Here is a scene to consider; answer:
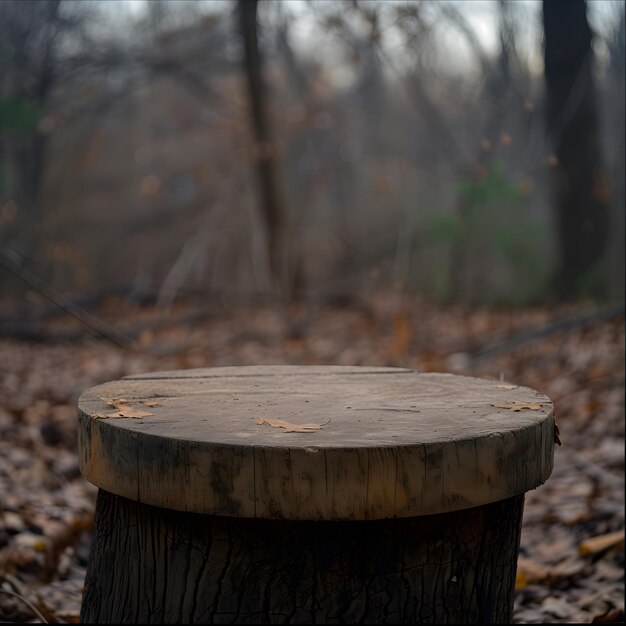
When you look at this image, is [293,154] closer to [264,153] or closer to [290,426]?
[264,153]

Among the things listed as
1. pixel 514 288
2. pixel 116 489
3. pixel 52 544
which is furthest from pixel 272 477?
pixel 514 288

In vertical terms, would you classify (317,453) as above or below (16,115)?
below

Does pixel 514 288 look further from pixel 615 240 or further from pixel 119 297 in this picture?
pixel 119 297

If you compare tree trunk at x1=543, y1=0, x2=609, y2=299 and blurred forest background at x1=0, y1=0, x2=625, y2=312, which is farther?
tree trunk at x1=543, y1=0, x2=609, y2=299

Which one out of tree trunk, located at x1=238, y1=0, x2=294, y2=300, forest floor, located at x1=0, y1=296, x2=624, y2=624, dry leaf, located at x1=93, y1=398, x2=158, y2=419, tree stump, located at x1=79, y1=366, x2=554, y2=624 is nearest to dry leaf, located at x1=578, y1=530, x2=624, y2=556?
forest floor, located at x1=0, y1=296, x2=624, y2=624

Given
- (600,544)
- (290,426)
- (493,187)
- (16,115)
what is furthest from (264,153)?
(290,426)

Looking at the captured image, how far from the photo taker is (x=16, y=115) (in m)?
8.55

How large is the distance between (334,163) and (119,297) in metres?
5.69

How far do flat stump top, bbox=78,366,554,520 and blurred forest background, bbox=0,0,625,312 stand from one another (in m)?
1.29

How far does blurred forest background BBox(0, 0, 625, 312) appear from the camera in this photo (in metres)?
6.07

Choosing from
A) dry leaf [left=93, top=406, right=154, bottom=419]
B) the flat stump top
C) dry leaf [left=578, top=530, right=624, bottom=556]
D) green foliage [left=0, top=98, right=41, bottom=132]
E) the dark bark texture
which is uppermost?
green foliage [left=0, top=98, right=41, bottom=132]

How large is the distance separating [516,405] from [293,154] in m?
15.4

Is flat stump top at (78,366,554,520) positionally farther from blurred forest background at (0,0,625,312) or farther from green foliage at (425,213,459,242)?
green foliage at (425,213,459,242)

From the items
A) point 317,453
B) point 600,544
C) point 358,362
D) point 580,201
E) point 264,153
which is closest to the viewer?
point 317,453
